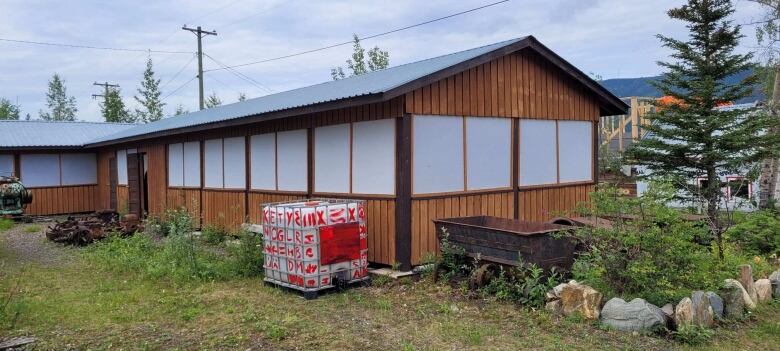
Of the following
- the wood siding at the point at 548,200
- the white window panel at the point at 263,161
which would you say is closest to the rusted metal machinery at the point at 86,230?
the white window panel at the point at 263,161

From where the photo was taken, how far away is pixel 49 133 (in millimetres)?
20266

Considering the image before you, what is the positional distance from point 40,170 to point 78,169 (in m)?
1.17

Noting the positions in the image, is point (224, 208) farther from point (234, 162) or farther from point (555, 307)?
point (555, 307)

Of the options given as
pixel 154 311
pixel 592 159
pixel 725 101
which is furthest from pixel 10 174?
pixel 725 101

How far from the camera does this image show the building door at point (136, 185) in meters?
16.3

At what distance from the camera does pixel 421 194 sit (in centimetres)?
828

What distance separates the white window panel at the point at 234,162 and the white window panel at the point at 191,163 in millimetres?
1378

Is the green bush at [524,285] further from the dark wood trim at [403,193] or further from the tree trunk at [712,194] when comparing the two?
the tree trunk at [712,194]

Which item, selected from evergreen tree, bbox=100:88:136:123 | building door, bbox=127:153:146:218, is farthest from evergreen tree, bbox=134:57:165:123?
building door, bbox=127:153:146:218

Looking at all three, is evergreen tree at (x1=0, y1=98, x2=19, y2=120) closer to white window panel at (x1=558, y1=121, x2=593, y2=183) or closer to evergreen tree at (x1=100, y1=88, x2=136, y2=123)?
evergreen tree at (x1=100, y1=88, x2=136, y2=123)

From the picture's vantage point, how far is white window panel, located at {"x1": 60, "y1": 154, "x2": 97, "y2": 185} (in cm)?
1947

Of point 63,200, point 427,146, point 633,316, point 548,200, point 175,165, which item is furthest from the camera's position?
point 63,200

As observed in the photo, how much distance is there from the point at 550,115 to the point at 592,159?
1.77 metres

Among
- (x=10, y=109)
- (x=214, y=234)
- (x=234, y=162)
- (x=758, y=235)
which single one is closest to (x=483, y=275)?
(x=758, y=235)
